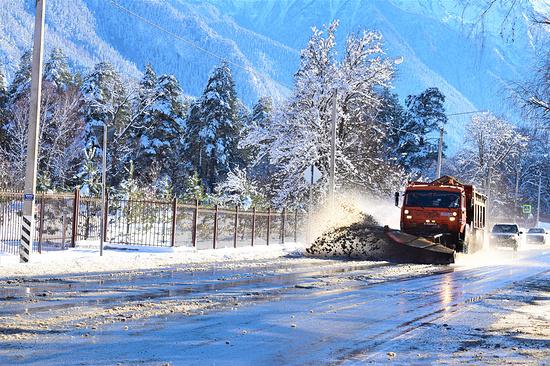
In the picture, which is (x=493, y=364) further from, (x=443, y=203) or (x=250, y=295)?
(x=443, y=203)

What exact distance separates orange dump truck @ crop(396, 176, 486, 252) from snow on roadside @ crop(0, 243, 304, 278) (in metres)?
5.13

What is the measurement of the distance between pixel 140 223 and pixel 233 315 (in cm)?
2206

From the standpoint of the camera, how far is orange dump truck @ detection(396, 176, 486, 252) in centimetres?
2967

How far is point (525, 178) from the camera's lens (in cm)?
10694

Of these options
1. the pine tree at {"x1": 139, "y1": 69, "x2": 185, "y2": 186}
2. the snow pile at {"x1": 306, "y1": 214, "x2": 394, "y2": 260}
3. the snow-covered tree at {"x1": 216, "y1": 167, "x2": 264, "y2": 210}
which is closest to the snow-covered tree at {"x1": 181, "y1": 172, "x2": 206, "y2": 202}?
the snow-covered tree at {"x1": 216, "y1": 167, "x2": 264, "y2": 210}

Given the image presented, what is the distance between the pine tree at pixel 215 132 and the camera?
73688 mm

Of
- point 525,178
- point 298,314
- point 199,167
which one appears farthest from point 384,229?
point 525,178

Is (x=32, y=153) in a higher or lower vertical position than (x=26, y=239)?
higher

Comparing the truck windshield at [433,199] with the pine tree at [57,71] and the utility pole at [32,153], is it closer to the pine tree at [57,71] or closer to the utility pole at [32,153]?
the utility pole at [32,153]

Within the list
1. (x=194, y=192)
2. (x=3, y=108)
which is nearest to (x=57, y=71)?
(x=3, y=108)

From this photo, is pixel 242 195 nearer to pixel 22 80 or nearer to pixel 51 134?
pixel 51 134

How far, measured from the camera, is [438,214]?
29.8 metres

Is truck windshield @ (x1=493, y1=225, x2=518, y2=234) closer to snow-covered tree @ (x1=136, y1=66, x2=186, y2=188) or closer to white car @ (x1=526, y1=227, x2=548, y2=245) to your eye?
white car @ (x1=526, y1=227, x2=548, y2=245)

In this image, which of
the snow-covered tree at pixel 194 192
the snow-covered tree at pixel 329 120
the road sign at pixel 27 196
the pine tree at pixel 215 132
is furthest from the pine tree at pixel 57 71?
the road sign at pixel 27 196
